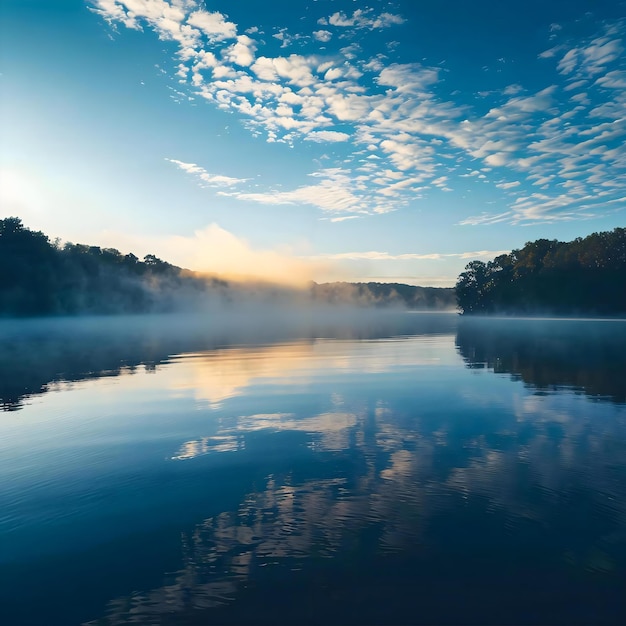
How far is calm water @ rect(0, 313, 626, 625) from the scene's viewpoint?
6811mm

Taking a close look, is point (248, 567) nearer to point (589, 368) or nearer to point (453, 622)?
point (453, 622)

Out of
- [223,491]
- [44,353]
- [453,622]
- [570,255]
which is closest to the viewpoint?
[453,622]

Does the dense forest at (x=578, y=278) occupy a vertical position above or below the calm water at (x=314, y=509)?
above

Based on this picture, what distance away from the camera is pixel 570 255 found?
174 meters

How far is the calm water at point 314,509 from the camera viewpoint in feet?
22.3

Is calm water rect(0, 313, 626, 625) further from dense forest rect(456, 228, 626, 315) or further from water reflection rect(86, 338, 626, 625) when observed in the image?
dense forest rect(456, 228, 626, 315)

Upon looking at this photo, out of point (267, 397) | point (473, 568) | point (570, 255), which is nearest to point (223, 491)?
point (473, 568)

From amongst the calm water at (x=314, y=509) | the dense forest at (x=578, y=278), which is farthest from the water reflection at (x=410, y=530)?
the dense forest at (x=578, y=278)

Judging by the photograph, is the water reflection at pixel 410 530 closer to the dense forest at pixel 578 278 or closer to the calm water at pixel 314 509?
the calm water at pixel 314 509

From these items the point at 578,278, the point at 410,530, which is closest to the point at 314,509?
the point at 410,530

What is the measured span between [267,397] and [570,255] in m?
185

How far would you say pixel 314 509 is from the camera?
32.1ft

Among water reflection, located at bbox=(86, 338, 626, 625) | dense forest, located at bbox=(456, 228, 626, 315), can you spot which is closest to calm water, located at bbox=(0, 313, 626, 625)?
water reflection, located at bbox=(86, 338, 626, 625)

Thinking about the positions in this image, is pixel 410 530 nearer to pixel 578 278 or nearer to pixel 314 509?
pixel 314 509
